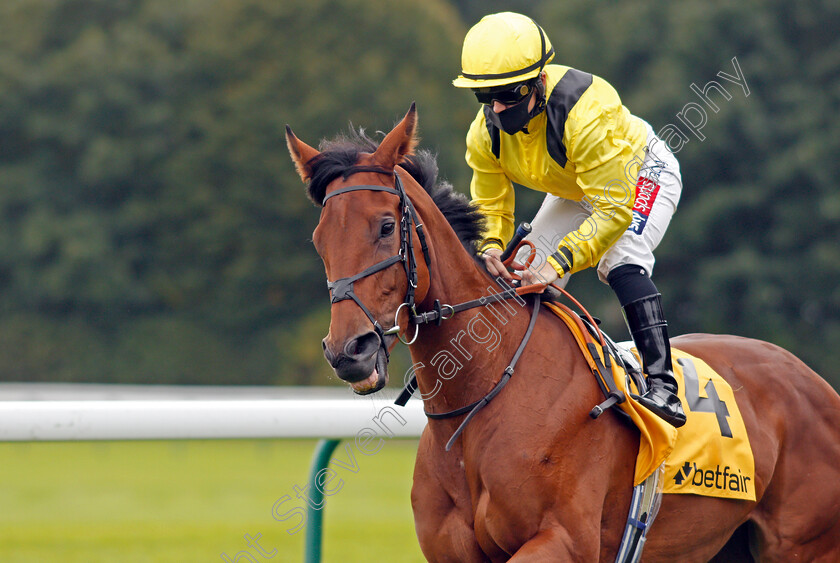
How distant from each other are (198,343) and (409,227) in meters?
20.0

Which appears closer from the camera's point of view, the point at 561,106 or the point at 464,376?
the point at 464,376

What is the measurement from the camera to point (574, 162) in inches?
146

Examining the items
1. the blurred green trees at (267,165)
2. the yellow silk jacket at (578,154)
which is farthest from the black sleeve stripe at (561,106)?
the blurred green trees at (267,165)

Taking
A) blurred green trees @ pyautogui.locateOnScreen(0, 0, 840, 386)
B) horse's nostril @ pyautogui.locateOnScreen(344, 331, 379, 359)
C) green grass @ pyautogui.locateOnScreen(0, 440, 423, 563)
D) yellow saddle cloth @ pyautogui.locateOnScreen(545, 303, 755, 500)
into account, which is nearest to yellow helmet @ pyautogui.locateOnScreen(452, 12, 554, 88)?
yellow saddle cloth @ pyautogui.locateOnScreen(545, 303, 755, 500)

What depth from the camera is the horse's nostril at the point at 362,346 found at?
117 inches

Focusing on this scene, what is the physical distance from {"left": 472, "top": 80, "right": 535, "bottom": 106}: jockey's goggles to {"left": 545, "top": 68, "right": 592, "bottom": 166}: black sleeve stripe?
0.36ft

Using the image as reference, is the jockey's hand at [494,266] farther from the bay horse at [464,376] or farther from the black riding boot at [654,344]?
the black riding boot at [654,344]

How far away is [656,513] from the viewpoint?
144 inches

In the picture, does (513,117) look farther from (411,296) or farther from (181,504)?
(181,504)

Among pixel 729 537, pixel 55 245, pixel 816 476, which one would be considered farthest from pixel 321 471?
pixel 55 245

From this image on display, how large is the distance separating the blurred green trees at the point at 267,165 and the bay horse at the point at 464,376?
1713cm

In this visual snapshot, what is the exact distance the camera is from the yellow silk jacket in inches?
143

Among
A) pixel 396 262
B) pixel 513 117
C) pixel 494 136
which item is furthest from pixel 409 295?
pixel 494 136

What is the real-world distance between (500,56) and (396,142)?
502 mm
